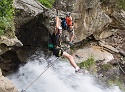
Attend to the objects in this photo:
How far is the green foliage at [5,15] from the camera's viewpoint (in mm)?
11359

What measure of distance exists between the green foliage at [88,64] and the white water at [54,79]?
0.94m

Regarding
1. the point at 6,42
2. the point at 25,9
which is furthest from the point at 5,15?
the point at 25,9

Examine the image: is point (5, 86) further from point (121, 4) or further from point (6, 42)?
point (121, 4)

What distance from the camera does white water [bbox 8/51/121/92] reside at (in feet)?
47.0

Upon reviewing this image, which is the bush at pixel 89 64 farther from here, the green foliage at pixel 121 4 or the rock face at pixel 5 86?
the rock face at pixel 5 86

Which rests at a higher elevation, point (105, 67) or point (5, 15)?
point (5, 15)

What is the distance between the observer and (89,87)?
16.2m

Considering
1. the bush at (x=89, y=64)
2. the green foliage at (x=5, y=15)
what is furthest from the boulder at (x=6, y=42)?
the bush at (x=89, y=64)

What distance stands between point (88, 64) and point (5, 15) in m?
8.03

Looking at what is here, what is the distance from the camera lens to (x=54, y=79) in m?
15.7

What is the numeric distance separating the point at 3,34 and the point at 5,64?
3.68m

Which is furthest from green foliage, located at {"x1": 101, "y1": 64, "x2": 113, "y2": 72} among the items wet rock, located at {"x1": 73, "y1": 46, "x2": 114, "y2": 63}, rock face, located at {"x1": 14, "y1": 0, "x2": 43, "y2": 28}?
rock face, located at {"x1": 14, "y1": 0, "x2": 43, "y2": 28}

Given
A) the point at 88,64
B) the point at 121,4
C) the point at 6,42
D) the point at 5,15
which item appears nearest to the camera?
the point at 6,42

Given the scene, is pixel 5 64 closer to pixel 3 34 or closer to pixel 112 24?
pixel 3 34
